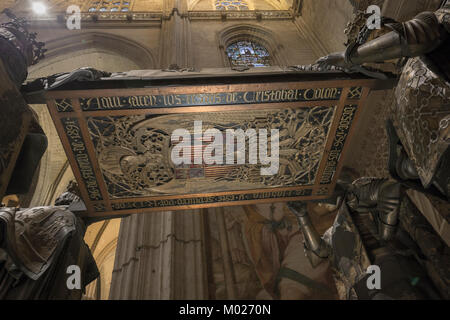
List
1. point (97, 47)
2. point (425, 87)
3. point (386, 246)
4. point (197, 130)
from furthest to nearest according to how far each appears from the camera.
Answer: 1. point (97, 47)
2. point (197, 130)
3. point (386, 246)
4. point (425, 87)

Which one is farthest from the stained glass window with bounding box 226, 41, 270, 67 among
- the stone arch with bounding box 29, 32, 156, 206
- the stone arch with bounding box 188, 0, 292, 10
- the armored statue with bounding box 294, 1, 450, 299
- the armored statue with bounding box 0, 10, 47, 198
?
the armored statue with bounding box 0, 10, 47, 198

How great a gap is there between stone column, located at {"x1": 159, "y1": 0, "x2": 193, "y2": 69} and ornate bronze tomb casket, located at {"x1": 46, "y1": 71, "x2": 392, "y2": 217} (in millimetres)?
4020

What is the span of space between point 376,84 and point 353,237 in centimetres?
175

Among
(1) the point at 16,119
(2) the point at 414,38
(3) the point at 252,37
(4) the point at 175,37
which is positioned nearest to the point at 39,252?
(1) the point at 16,119

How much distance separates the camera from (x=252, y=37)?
350 inches

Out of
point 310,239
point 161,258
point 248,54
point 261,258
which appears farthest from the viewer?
point 248,54

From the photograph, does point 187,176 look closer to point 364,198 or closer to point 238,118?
point 238,118

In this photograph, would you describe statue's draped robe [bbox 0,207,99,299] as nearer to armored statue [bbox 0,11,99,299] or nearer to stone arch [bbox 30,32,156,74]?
armored statue [bbox 0,11,99,299]

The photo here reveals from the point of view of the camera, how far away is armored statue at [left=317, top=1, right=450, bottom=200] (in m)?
1.99

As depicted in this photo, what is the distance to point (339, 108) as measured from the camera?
10.3 feet

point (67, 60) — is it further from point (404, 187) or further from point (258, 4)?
point (404, 187)

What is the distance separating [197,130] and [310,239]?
2.20 m

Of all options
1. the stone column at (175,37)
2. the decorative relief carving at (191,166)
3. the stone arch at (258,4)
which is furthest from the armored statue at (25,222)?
the stone arch at (258,4)

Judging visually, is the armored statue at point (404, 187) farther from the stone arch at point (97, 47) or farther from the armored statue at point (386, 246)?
the stone arch at point (97, 47)
